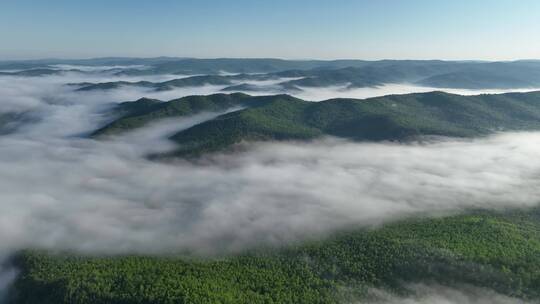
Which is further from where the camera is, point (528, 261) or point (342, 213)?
point (342, 213)

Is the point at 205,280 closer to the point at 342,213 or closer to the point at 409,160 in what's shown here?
the point at 342,213

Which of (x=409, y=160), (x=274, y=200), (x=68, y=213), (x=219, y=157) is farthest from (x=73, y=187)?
(x=409, y=160)

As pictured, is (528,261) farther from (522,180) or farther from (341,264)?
(522,180)

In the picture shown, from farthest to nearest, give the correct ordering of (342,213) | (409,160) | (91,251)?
(409,160) < (342,213) < (91,251)

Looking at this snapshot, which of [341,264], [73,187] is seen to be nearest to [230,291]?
[341,264]

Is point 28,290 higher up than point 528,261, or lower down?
lower down

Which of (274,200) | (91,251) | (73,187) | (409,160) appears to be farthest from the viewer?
(409,160)
